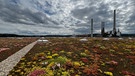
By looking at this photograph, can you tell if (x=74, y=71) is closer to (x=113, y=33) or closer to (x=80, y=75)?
(x=80, y=75)

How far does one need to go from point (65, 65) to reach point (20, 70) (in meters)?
3.33

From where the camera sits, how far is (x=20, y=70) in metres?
11.0

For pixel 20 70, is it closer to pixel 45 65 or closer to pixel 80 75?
pixel 45 65

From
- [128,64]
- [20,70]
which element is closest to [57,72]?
[20,70]

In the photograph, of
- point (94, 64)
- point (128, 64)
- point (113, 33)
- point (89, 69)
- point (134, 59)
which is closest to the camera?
point (89, 69)

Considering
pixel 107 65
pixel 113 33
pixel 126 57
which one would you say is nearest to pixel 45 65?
pixel 107 65

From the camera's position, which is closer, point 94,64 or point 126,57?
point 94,64

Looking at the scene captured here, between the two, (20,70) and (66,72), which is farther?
(20,70)

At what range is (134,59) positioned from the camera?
14.0 m

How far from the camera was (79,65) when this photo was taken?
1146 centimetres

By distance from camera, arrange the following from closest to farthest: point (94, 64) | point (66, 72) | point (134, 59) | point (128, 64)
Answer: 1. point (66, 72)
2. point (94, 64)
3. point (128, 64)
4. point (134, 59)

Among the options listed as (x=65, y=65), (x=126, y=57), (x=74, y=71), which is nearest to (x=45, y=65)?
(x=65, y=65)

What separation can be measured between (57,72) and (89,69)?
2421 millimetres

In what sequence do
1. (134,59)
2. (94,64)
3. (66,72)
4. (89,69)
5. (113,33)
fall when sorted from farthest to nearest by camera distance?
(113,33) → (134,59) → (94,64) → (89,69) → (66,72)
